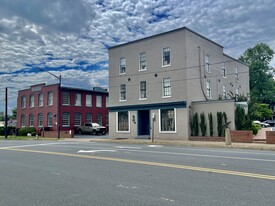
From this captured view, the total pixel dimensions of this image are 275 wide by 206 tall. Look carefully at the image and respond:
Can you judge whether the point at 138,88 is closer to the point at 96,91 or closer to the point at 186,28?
the point at 186,28

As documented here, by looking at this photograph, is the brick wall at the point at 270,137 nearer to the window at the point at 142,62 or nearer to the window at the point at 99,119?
the window at the point at 142,62

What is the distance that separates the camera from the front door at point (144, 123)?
29.6 metres

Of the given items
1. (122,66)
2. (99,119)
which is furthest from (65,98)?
(122,66)

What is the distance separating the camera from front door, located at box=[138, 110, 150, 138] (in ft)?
97.2

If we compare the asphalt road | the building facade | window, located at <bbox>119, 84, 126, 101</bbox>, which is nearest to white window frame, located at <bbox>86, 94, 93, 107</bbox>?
the building facade

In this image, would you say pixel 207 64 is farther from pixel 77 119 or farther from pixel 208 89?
pixel 77 119

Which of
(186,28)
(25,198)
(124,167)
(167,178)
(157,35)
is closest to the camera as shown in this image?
(25,198)

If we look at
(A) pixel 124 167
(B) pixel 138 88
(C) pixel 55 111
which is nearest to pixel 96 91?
(C) pixel 55 111

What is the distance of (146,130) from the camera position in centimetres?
3016

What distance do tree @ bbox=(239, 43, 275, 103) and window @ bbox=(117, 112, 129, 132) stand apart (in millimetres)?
37548

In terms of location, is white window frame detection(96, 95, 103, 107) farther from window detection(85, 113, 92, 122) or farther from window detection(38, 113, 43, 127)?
window detection(38, 113, 43, 127)

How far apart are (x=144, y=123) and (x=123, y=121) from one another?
7.41 feet

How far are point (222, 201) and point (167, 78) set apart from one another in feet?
72.9

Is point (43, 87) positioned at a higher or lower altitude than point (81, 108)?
higher
